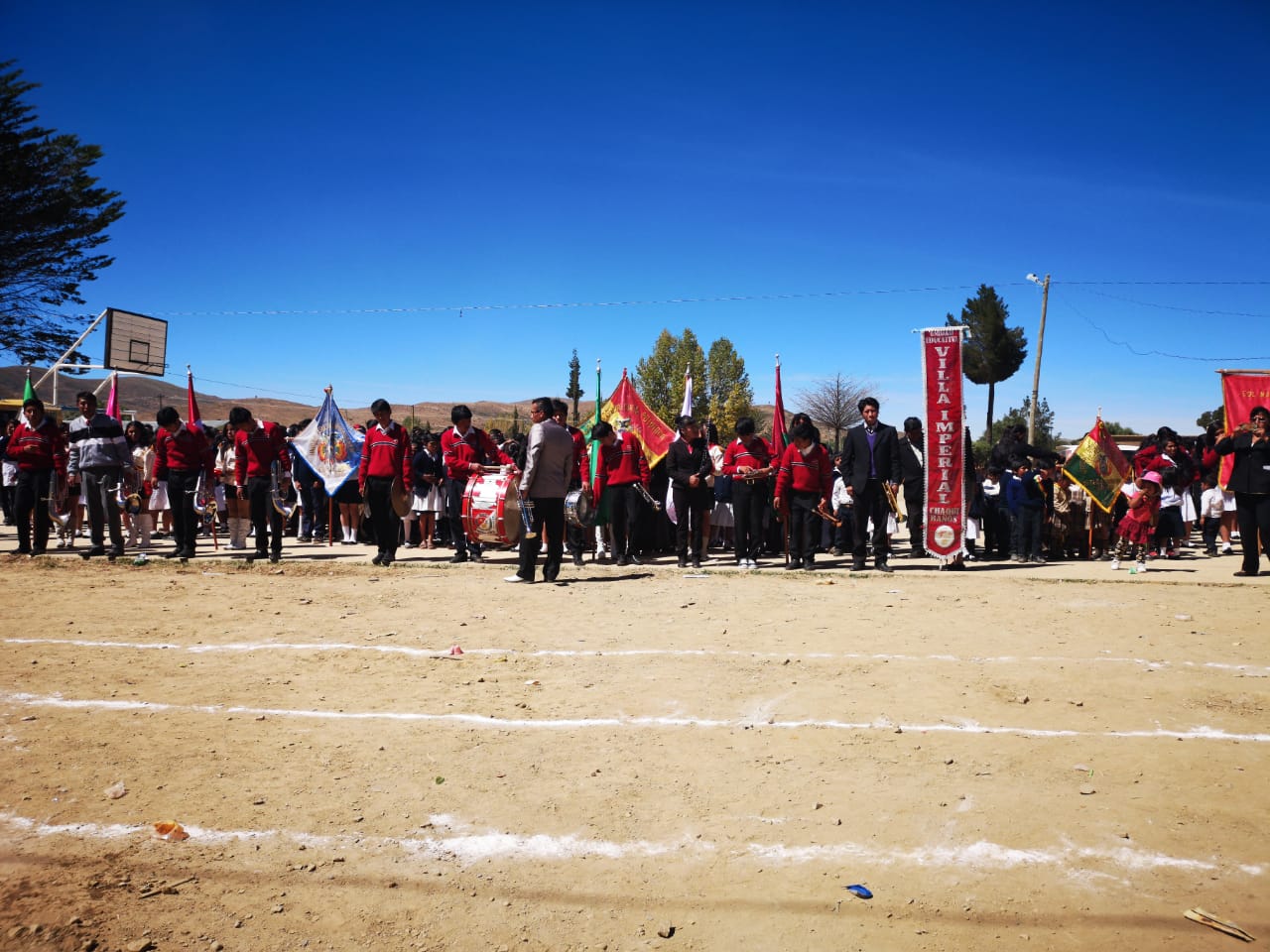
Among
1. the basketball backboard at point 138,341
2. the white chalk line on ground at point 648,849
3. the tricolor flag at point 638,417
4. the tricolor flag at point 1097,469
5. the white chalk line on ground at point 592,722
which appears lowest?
the white chalk line on ground at point 648,849

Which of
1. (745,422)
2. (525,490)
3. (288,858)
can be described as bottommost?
(288,858)

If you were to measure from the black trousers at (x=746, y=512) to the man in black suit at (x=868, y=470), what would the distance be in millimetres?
1273

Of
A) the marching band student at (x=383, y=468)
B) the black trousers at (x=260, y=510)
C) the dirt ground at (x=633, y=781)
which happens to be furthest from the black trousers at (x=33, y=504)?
the dirt ground at (x=633, y=781)

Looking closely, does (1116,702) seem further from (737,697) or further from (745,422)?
(745,422)

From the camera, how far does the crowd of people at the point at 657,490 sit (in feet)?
39.2

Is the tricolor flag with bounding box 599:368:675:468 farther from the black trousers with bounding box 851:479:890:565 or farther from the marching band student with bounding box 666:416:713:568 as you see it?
the black trousers with bounding box 851:479:890:565

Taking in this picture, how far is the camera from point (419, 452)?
48.4ft

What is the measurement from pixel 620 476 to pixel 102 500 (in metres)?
7.66

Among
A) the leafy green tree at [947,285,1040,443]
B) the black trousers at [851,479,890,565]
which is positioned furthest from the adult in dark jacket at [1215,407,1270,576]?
the leafy green tree at [947,285,1040,443]

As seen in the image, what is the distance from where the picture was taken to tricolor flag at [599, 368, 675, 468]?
50.3 feet

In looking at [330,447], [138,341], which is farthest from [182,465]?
[138,341]

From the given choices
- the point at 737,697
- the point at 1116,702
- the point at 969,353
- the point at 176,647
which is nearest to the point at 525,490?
the point at 176,647

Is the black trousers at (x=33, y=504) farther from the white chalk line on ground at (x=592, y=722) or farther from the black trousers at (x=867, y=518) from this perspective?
the black trousers at (x=867, y=518)

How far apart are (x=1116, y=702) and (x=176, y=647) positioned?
6.84m
